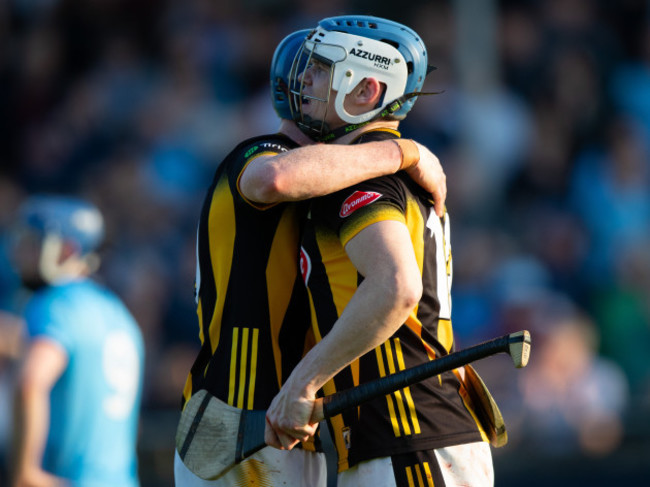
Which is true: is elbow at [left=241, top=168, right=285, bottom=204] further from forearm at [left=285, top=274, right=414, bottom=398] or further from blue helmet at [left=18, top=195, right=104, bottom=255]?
blue helmet at [left=18, top=195, right=104, bottom=255]

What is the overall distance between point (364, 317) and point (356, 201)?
1.43 ft

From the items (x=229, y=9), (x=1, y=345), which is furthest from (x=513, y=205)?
(x=1, y=345)

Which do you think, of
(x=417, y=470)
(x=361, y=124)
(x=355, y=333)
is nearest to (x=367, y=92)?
(x=361, y=124)

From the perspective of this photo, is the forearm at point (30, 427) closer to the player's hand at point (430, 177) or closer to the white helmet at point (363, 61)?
the white helmet at point (363, 61)

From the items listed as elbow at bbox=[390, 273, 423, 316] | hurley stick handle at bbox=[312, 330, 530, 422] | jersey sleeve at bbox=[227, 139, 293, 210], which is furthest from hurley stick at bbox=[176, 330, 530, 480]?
jersey sleeve at bbox=[227, 139, 293, 210]

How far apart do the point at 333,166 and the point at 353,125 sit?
420mm

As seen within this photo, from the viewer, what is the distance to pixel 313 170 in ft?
12.7

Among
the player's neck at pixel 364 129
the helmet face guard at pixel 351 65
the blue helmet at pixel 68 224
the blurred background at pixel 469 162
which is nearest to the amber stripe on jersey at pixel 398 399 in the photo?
the player's neck at pixel 364 129

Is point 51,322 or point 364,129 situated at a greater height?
point 364,129

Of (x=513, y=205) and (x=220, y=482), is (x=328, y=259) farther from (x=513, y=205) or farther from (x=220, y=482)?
(x=513, y=205)

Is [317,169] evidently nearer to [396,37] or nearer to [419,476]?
[396,37]

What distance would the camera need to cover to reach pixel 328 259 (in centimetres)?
400

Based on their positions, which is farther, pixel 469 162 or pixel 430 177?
pixel 469 162

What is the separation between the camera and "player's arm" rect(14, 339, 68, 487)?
17.2ft
